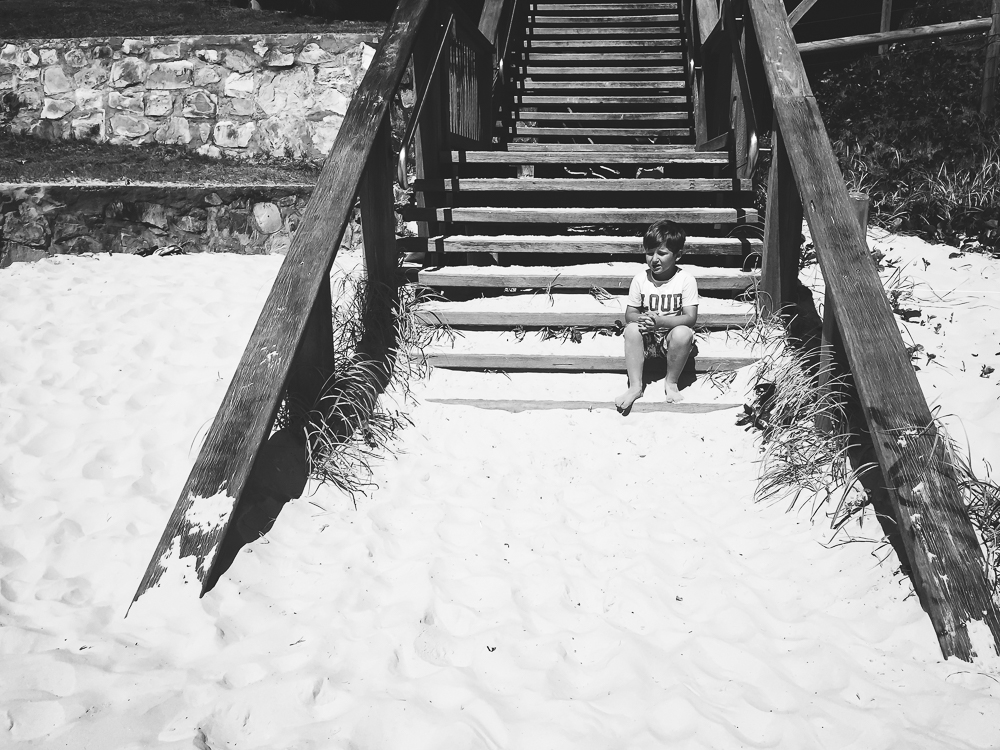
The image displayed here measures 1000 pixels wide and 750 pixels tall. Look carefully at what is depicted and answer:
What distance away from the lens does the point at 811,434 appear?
2836mm

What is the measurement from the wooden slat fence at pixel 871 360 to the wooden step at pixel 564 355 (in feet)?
1.12

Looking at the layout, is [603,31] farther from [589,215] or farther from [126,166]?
[126,166]

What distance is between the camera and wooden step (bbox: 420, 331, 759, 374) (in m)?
3.39

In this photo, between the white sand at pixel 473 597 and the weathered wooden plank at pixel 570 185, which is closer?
the white sand at pixel 473 597

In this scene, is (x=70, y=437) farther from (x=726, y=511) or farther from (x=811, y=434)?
(x=811, y=434)

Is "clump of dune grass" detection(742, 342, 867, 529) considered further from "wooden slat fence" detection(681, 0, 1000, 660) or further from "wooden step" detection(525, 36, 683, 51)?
"wooden step" detection(525, 36, 683, 51)

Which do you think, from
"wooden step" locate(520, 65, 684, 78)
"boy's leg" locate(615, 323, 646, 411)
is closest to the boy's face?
"boy's leg" locate(615, 323, 646, 411)

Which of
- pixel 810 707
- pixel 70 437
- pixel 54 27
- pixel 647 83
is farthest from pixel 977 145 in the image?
pixel 54 27

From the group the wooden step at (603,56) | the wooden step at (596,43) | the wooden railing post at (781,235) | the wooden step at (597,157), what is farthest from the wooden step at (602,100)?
the wooden railing post at (781,235)

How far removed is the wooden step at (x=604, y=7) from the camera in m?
7.66

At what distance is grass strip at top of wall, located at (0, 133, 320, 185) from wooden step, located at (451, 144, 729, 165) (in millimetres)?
1655

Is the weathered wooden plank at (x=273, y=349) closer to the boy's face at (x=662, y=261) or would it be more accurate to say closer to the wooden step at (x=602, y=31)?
the boy's face at (x=662, y=261)

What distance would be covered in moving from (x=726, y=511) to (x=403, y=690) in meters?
1.40

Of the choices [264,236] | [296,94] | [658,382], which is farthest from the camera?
[296,94]
